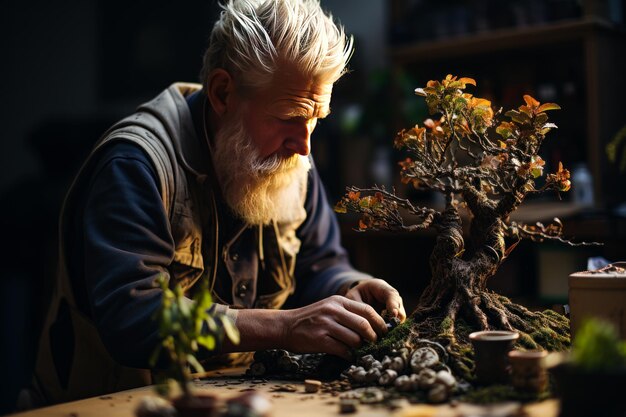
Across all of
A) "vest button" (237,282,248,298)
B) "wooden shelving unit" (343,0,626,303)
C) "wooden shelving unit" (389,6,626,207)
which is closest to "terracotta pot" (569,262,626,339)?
"vest button" (237,282,248,298)

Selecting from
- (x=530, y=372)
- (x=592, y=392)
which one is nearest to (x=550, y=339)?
(x=530, y=372)

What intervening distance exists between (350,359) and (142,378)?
0.61 metres

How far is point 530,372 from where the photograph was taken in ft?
4.47

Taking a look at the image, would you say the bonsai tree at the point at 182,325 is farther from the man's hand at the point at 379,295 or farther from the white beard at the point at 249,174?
the white beard at the point at 249,174

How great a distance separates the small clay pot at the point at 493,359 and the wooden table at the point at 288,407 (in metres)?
0.12

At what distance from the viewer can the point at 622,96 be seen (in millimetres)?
3543

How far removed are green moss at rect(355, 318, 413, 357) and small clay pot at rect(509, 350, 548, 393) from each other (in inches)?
11.8

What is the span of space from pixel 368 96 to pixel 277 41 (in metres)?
2.36

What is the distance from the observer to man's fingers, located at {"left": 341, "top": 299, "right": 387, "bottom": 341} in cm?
164

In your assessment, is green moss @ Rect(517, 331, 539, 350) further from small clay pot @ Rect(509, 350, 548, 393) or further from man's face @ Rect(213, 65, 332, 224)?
man's face @ Rect(213, 65, 332, 224)

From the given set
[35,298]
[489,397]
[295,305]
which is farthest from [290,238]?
[35,298]

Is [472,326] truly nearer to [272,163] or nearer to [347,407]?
[347,407]

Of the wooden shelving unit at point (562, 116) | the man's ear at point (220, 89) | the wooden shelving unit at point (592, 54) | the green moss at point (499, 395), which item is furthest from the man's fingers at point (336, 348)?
the wooden shelving unit at point (592, 54)

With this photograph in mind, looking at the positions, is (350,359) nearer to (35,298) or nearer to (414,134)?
(414,134)
